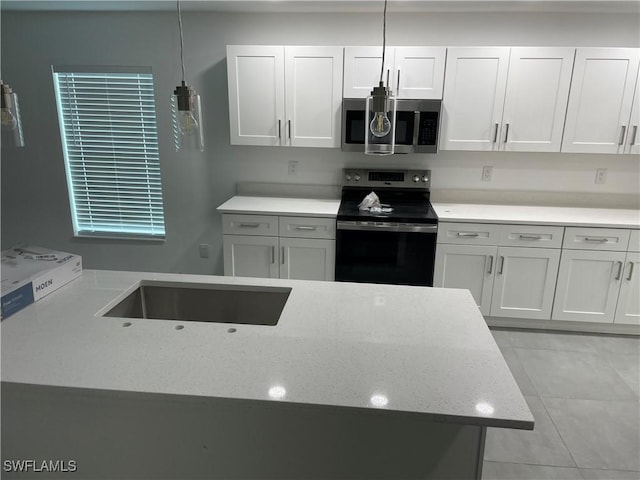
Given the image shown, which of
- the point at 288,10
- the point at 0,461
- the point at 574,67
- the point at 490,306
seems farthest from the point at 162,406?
the point at 574,67

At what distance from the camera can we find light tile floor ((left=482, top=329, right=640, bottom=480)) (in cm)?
200

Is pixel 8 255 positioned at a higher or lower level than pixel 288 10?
lower

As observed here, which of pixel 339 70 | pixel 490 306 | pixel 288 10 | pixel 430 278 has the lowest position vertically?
pixel 490 306

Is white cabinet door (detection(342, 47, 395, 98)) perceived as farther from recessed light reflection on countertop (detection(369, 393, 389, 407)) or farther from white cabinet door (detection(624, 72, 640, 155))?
recessed light reflection on countertop (detection(369, 393, 389, 407))

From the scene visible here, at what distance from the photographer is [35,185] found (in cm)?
391

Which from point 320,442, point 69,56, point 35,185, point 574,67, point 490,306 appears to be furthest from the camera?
point 35,185

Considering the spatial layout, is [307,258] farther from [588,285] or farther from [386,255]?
[588,285]

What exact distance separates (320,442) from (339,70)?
257cm

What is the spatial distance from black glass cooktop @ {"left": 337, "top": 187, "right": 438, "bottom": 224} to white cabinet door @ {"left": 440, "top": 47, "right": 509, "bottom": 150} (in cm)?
47

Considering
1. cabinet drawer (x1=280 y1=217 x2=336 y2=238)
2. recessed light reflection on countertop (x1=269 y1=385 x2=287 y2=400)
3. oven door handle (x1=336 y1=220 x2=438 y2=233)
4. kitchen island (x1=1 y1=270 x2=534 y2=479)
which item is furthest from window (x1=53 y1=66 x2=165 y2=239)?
recessed light reflection on countertop (x1=269 y1=385 x2=287 y2=400)

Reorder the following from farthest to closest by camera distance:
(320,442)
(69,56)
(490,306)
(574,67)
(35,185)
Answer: (35,185)
(69,56)
(490,306)
(574,67)
(320,442)

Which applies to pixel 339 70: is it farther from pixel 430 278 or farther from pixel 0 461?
pixel 0 461

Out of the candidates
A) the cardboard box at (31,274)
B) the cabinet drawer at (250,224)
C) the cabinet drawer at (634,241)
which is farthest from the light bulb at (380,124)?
the cabinet drawer at (634,241)

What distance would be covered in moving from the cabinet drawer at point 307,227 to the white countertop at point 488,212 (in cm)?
4
